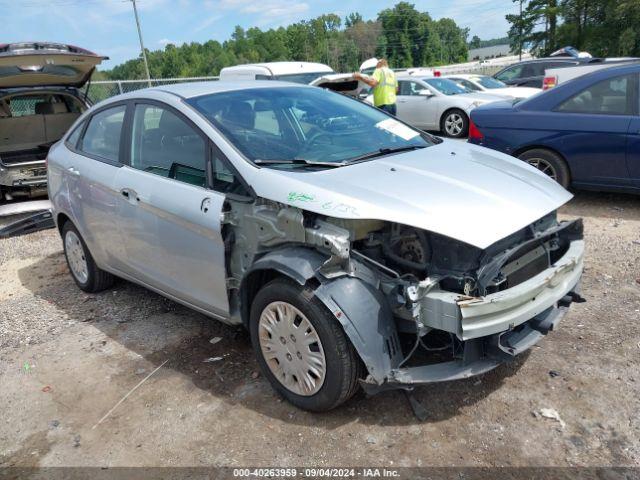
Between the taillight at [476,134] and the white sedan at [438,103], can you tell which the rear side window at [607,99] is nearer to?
the taillight at [476,134]

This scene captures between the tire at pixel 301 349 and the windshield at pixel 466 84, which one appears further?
the windshield at pixel 466 84

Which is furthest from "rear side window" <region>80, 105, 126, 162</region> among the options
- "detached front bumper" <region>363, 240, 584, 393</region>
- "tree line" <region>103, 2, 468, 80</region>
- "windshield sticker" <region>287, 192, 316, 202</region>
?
"tree line" <region>103, 2, 468, 80</region>

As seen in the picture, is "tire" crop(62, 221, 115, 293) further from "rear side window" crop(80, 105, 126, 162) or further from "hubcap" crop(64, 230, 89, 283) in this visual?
"rear side window" crop(80, 105, 126, 162)

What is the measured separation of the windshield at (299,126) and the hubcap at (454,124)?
894 cm

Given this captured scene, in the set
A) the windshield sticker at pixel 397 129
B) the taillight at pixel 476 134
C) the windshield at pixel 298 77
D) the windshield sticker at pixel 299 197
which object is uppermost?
the windshield at pixel 298 77

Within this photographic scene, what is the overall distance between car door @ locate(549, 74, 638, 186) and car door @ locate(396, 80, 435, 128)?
23.3 feet

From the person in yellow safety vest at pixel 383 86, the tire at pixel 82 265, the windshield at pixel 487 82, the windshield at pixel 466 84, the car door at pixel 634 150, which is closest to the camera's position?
the tire at pixel 82 265

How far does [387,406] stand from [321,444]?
47 centimetres

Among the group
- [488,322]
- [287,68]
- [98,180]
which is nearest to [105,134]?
[98,180]

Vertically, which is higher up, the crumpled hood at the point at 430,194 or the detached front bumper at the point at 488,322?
the crumpled hood at the point at 430,194

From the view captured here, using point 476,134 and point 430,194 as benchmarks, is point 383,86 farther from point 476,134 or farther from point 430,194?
point 430,194

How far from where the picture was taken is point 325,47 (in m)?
91.8

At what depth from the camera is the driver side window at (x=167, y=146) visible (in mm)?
3471

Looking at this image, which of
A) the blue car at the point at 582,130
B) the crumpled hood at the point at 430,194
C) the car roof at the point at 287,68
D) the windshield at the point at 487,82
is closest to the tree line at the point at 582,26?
the windshield at the point at 487,82
